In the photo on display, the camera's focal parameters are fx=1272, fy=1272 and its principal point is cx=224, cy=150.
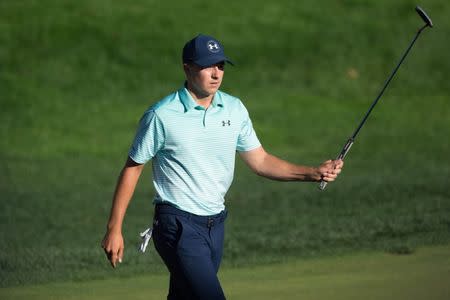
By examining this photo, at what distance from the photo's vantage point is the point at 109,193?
17594mm

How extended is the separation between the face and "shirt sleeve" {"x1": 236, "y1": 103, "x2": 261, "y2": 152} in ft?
0.93

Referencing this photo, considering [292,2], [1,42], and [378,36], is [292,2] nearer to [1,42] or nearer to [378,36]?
[378,36]

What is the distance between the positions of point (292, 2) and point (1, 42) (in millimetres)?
7178

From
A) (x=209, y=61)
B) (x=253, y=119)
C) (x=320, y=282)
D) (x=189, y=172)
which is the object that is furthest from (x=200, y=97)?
(x=253, y=119)

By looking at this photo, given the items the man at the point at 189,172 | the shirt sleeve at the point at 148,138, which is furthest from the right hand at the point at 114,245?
the shirt sleeve at the point at 148,138

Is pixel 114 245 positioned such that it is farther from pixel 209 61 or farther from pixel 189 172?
pixel 209 61

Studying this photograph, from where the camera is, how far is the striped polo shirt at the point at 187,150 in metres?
7.01

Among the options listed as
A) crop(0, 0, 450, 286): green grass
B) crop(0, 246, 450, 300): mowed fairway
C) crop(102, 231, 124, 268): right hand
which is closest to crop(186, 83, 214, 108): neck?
crop(102, 231, 124, 268): right hand

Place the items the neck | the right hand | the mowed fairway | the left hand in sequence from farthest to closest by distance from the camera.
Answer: the mowed fairway, the left hand, the neck, the right hand

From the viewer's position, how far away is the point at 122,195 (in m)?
7.00

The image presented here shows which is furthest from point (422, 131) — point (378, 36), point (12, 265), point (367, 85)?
point (12, 265)

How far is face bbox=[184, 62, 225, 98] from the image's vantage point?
711 centimetres

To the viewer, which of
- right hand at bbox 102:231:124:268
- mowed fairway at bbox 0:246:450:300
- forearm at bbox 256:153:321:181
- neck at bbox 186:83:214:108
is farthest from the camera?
mowed fairway at bbox 0:246:450:300

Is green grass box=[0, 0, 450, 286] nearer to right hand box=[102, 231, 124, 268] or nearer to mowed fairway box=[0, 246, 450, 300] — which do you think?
mowed fairway box=[0, 246, 450, 300]
